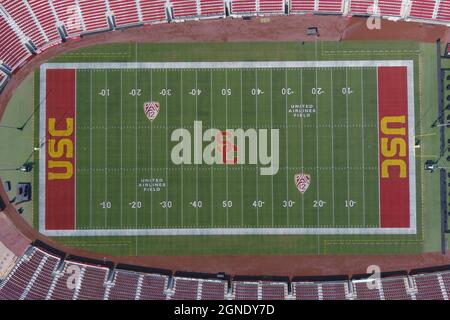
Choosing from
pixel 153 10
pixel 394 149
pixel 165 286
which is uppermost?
pixel 153 10

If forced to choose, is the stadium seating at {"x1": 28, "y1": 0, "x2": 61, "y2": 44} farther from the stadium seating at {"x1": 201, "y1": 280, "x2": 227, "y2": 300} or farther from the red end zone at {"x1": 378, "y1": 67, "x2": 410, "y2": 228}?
the red end zone at {"x1": 378, "y1": 67, "x2": 410, "y2": 228}

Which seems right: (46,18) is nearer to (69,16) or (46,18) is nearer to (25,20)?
(25,20)

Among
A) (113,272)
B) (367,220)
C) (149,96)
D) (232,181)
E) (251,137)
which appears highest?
(149,96)

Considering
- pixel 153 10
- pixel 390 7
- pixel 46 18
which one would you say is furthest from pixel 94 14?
pixel 390 7

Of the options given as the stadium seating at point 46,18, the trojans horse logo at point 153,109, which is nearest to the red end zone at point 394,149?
the trojans horse logo at point 153,109

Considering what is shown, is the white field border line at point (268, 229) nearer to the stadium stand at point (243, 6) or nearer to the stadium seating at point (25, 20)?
the stadium seating at point (25, 20)

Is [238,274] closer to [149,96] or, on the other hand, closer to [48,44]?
[149,96]
